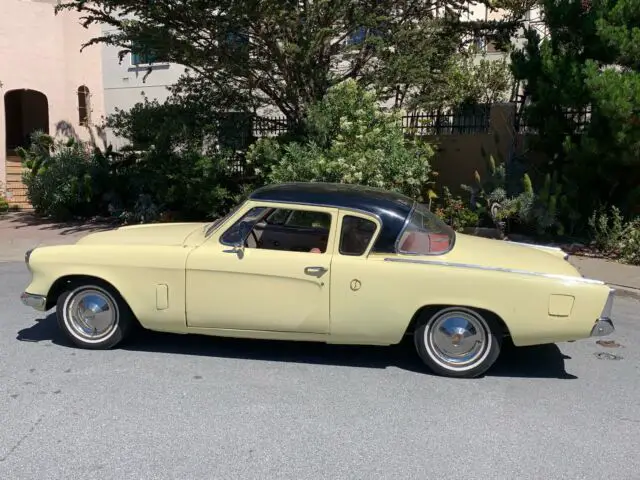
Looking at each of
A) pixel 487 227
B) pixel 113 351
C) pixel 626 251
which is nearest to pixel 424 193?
pixel 487 227

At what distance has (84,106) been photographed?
18.2 meters

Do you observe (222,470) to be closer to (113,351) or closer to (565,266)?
(113,351)

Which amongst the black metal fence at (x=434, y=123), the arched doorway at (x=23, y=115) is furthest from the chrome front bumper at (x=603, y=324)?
the arched doorway at (x=23, y=115)

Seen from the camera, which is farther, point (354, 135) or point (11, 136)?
point (11, 136)

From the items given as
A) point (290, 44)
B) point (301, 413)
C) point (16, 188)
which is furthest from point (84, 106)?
point (301, 413)

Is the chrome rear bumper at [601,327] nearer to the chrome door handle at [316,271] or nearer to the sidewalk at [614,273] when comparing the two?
the chrome door handle at [316,271]

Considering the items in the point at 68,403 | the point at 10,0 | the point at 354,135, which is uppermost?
the point at 10,0

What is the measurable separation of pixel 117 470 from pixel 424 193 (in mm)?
9135

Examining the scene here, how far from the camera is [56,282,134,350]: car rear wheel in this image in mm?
5105

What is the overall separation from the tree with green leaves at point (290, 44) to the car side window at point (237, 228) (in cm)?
569

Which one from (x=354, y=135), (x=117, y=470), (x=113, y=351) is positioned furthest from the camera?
(x=354, y=135)

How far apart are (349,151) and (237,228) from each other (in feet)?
17.7

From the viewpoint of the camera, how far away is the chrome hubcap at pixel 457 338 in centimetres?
471

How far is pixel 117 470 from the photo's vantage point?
3.39m
